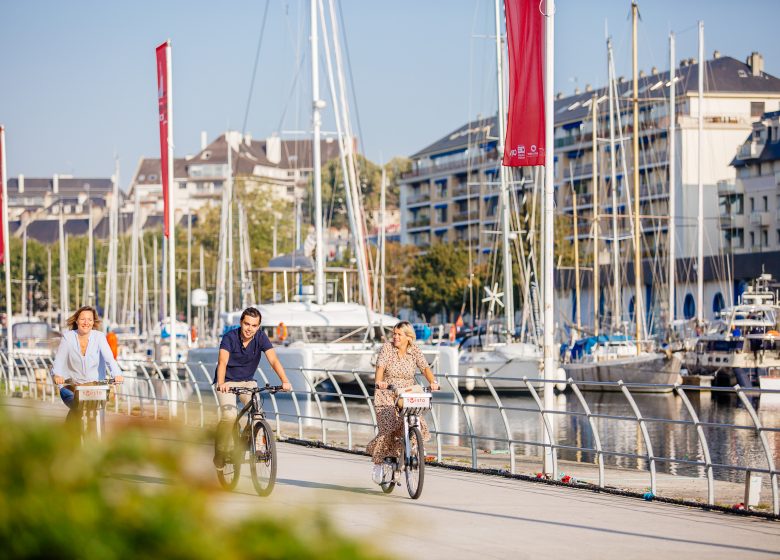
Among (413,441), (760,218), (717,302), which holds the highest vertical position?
(760,218)

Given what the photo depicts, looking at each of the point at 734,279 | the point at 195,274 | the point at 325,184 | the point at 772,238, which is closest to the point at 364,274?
the point at 734,279

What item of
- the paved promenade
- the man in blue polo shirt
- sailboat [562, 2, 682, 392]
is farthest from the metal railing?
sailboat [562, 2, 682, 392]

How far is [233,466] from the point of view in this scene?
46.0 feet

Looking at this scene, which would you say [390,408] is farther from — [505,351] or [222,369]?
[505,351]

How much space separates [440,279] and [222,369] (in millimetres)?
92145

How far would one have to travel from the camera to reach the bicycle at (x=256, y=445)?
13203 millimetres

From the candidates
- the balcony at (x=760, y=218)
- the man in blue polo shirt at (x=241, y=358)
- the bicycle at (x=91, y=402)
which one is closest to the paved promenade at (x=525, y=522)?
the man in blue polo shirt at (x=241, y=358)

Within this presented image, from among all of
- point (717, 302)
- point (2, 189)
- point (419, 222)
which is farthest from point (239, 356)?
point (419, 222)

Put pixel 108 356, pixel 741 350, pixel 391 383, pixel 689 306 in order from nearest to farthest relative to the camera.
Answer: pixel 391 383, pixel 108 356, pixel 741 350, pixel 689 306

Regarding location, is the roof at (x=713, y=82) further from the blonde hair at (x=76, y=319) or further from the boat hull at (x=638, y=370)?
the blonde hair at (x=76, y=319)

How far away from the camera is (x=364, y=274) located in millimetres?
40531

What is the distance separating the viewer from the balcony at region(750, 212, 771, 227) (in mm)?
100750

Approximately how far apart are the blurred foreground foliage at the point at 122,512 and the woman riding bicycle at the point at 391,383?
394 inches

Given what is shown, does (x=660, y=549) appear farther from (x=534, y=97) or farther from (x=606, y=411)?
(x=606, y=411)
